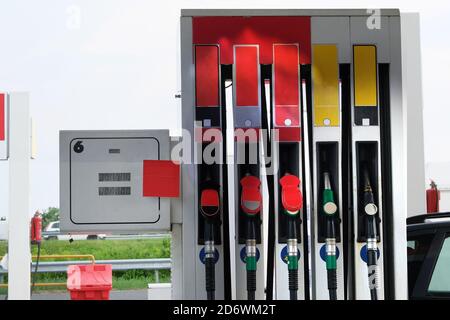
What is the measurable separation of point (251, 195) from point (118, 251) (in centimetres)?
455

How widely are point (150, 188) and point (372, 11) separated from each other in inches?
46.3

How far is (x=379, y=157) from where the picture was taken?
12.0 feet

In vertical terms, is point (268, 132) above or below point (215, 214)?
above

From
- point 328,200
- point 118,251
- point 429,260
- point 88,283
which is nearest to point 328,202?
point 328,200

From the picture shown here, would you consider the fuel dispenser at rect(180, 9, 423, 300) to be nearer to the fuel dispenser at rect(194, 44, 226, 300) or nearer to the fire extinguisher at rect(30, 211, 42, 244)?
the fuel dispenser at rect(194, 44, 226, 300)

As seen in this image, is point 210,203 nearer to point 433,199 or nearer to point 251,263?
point 251,263

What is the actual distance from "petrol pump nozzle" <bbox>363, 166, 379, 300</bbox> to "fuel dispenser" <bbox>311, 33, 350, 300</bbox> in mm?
106

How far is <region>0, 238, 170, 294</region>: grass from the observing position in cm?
750

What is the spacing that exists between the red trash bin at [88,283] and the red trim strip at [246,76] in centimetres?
97

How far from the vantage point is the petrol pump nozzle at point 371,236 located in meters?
3.60

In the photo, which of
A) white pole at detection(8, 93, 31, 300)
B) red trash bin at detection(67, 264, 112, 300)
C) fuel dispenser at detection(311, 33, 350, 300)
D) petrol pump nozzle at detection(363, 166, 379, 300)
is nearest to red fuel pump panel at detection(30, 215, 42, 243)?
white pole at detection(8, 93, 31, 300)
